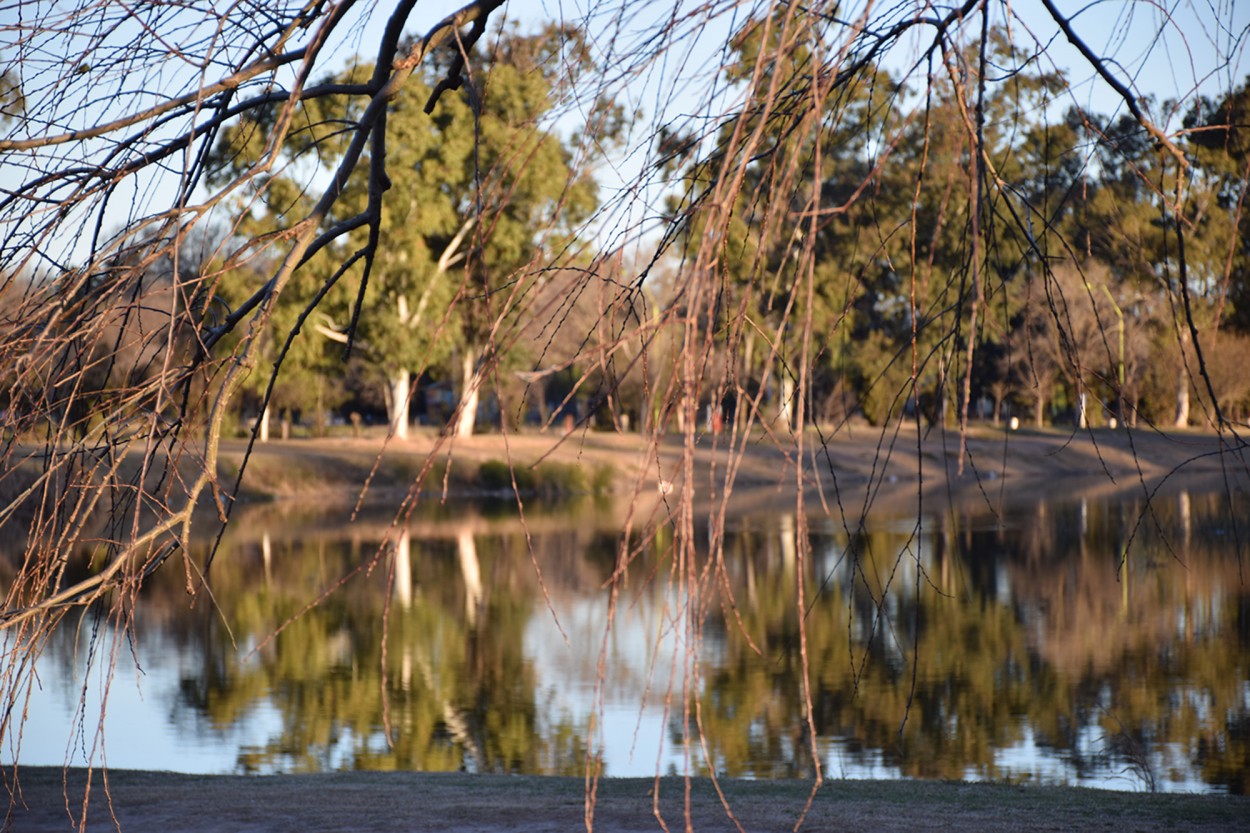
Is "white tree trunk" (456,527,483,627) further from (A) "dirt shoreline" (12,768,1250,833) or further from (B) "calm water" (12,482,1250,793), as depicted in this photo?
(A) "dirt shoreline" (12,768,1250,833)

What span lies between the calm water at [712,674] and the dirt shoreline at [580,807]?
1.45 feet

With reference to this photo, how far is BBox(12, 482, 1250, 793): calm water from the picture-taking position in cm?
901

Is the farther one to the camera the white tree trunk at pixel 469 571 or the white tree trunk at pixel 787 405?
the white tree trunk at pixel 469 571

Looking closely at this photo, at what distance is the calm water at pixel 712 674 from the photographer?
29.6ft

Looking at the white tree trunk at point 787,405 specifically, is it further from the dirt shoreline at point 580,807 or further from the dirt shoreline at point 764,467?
the dirt shoreline at point 764,467

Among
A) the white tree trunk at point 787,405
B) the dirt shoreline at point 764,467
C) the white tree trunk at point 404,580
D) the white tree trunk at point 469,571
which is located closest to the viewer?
the white tree trunk at point 787,405

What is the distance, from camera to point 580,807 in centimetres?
575

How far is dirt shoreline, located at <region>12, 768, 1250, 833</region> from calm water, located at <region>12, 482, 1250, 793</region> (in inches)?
17.4

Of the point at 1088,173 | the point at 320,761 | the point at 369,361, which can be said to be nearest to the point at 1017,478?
the point at 369,361

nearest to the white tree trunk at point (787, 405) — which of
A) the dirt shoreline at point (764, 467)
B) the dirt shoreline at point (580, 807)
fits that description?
the dirt shoreline at point (580, 807)

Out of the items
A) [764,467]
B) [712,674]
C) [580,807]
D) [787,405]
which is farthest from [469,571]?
[787,405]

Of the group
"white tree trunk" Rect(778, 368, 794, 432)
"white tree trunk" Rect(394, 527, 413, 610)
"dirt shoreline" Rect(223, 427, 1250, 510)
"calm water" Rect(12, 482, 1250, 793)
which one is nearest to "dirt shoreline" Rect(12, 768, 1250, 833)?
"calm water" Rect(12, 482, 1250, 793)

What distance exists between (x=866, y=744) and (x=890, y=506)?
17.9 metres

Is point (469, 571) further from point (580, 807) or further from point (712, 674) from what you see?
point (580, 807)
